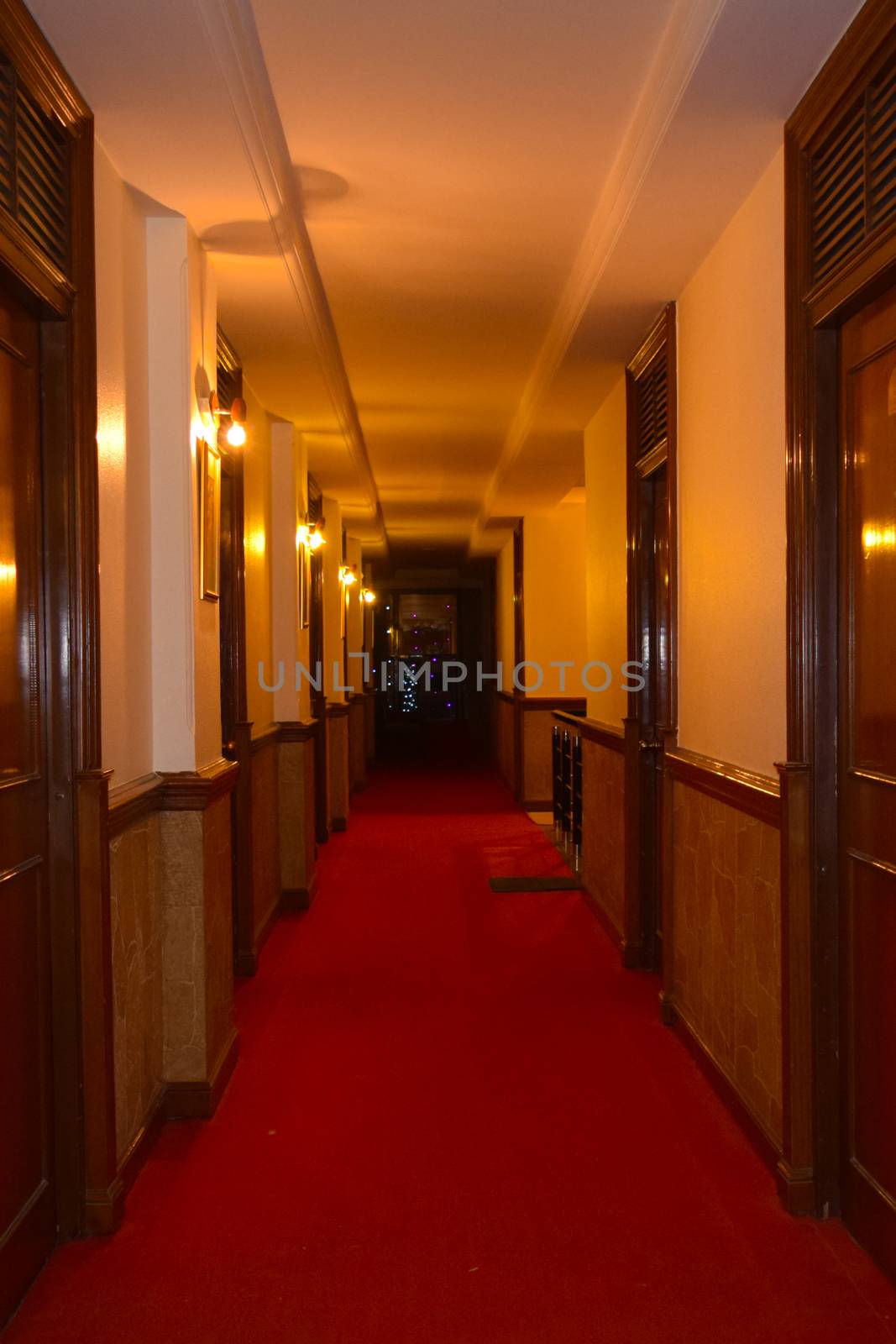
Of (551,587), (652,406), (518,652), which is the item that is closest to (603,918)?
(652,406)

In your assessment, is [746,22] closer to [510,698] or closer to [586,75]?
[586,75]

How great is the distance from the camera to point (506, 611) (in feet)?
39.2

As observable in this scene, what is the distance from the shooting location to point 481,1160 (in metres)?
2.99

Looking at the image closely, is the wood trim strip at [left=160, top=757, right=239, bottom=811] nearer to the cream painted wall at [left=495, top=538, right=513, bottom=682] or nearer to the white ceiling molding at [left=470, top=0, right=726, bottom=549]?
the white ceiling molding at [left=470, top=0, right=726, bottom=549]

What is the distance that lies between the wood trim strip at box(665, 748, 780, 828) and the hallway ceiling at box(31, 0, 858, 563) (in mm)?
1712

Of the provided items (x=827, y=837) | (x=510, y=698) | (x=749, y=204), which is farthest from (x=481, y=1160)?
(x=510, y=698)

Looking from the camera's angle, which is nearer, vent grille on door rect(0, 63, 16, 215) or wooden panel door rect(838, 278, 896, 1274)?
vent grille on door rect(0, 63, 16, 215)

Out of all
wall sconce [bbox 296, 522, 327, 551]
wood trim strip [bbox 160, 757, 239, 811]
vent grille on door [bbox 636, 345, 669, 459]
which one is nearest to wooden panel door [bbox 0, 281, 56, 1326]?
wood trim strip [bbox 160, 757, 239, 811]

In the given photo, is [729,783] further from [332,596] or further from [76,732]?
[332,596]

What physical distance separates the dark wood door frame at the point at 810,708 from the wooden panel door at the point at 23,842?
181 centimetres

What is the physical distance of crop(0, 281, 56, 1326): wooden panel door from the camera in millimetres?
2279

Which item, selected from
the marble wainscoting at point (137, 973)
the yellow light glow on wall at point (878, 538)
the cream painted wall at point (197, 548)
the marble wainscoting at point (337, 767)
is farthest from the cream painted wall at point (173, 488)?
the marble wainscoting at point (337, 767)

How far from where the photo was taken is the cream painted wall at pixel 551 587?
9828mm

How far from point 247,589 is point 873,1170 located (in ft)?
12.0
